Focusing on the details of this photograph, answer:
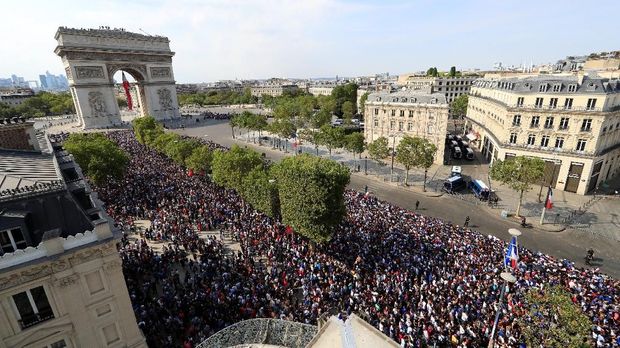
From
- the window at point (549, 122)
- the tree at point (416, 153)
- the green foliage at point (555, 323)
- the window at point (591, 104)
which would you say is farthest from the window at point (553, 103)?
the green foliage at point (555, 323)

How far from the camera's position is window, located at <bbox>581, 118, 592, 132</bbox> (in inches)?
1572

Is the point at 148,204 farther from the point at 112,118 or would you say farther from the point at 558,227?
the point at 112,118

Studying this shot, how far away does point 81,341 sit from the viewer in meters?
14.5

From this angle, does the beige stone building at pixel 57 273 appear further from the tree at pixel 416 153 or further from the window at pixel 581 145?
the window at pixel 581 145

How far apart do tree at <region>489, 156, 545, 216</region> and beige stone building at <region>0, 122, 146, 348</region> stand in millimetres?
38119

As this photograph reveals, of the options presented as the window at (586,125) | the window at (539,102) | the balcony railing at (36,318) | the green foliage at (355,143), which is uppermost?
the window at (539,102)

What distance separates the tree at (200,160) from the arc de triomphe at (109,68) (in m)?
66.8

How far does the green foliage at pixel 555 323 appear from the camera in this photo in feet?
47.3

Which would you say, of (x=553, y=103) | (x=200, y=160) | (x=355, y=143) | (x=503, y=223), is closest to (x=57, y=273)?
(x=200, y=160)

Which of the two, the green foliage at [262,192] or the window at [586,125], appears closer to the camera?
the green foliage at [262,192]

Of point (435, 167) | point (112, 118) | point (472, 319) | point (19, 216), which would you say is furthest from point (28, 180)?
point (112, 118)

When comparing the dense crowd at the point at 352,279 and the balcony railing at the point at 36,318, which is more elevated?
the balcony railing at the point at 36,318

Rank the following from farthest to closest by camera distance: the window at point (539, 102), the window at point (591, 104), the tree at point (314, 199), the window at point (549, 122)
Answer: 1. the window at point (539, 102)
2. the window at point (549, 122)
3. the window at point (591, 104)
4. the tree at point (314, 199)

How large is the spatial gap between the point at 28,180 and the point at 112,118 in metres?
95.4
